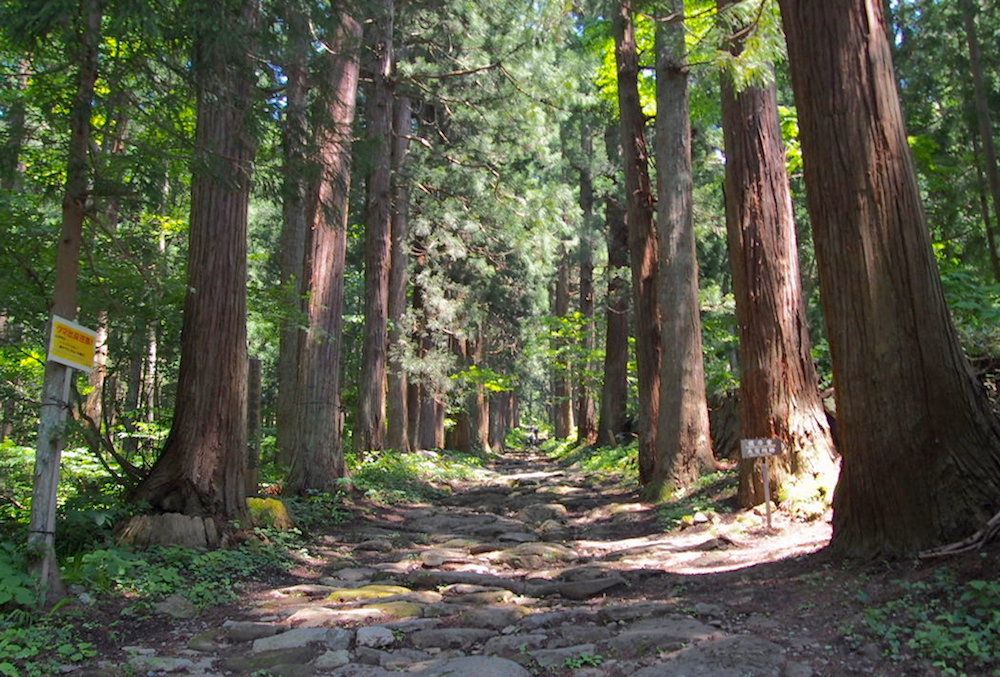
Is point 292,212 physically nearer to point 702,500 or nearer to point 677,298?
point 677,298

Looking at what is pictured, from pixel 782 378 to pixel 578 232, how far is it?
15.0 m

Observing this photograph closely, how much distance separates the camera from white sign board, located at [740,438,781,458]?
7.58 metres

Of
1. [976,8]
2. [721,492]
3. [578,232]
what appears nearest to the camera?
[721,492]

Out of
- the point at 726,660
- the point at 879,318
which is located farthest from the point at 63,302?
the point at 879,318

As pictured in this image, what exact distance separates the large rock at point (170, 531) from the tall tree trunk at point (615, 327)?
49.9 feet

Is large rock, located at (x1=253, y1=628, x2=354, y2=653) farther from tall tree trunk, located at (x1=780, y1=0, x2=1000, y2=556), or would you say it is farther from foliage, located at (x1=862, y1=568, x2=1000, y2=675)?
tall tree trunk, located at (x1=780, y1=0, x2=1000, y2=556)

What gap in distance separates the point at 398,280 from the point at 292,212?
5862mm

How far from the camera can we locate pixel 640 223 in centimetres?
1307

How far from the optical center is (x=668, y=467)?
11.1 m

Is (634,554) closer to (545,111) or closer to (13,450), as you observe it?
(13,450)

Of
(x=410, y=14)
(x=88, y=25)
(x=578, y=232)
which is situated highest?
(x=410, y=14)

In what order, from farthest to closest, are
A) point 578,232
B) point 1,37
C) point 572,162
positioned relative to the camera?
point 572,162 → point 578,232 → point 1,37

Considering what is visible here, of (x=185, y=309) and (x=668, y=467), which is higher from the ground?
(x=185, y=309)

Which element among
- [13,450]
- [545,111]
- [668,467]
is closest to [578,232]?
[545,111]
